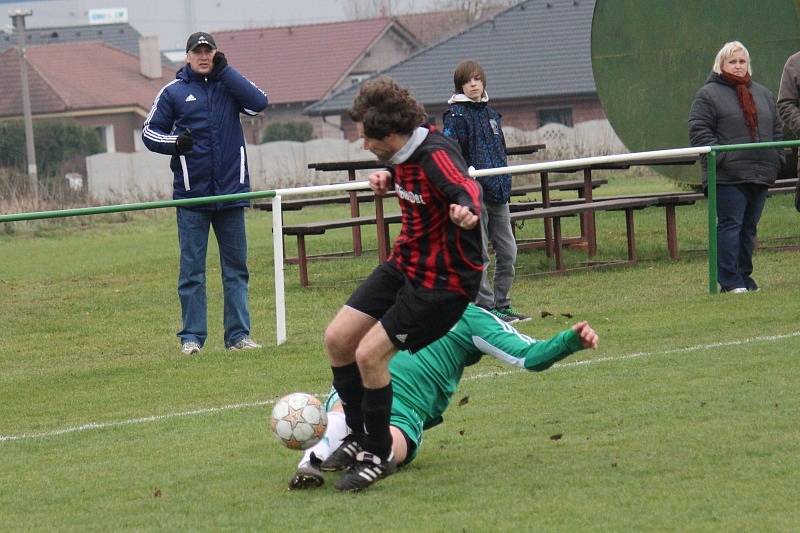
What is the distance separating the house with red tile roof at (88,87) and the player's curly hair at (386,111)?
60.2 meters

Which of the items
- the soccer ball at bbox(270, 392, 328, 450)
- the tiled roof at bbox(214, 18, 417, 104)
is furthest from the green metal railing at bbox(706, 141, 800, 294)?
the tiled roof at bbox(214, 18, 417, 104)

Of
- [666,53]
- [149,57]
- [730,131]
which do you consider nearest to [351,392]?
[730,131]

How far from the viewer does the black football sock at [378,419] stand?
231 inches

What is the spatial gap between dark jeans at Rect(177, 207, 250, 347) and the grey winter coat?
13.2ft

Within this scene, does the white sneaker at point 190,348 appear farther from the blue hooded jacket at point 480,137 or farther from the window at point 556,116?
the window at point 556,116

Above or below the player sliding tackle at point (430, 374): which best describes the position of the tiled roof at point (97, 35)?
above

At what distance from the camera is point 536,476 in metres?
5.88

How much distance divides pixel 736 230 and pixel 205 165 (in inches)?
175

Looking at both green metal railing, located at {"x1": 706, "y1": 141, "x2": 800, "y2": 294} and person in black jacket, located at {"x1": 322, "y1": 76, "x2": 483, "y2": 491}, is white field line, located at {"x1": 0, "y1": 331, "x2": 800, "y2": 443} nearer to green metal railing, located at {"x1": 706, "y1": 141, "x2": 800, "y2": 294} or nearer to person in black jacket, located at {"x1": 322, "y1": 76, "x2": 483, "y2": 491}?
green metal railing, located at {"x1": 706, "y1": 141, "x2": 800, "y2": 294}

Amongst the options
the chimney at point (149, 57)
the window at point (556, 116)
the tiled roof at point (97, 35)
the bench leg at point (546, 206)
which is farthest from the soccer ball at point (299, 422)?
the tiled roof at point (97, 35)

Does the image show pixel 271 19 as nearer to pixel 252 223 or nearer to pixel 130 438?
pixel 252 223

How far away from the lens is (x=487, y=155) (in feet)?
36.3

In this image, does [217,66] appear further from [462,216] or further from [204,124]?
[462,216]

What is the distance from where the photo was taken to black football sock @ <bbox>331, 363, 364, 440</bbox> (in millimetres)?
6094
